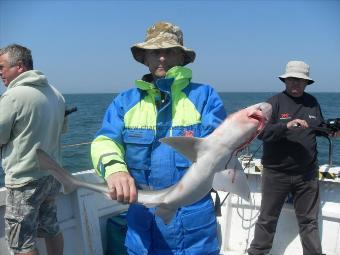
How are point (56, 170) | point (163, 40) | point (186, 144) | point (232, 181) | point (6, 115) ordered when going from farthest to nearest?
point (6, 115) → point (163, 40) → point (56, 170) → point (232, 181) → point (186, 144)

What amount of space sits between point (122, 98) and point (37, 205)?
2.11m

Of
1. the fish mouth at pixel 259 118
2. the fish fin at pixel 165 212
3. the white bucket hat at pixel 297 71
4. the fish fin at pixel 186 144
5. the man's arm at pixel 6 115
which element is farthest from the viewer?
the white bucket hat at pixel 297 71

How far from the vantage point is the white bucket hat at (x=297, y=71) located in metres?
5.55

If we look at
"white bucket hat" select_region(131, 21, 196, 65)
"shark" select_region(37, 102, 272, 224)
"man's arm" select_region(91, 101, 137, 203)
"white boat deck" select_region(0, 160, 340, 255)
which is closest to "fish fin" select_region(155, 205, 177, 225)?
"shark" select_region(37, 102, 272, 224)

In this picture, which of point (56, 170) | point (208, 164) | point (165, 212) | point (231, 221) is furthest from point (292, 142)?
point (56, 170)

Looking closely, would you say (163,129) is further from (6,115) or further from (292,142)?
(292,142)

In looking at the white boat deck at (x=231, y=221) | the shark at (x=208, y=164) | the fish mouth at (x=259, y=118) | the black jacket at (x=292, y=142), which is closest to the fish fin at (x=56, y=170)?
the shark at (x=208, y=164)

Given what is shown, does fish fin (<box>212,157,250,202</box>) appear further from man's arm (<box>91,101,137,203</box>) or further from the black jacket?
the black jacket

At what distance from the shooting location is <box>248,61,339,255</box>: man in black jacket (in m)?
5.41

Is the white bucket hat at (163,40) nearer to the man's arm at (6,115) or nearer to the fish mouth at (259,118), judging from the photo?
the fish mouth at (259,118)

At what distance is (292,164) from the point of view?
5457 mm

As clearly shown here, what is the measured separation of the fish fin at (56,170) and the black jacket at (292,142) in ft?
11.3

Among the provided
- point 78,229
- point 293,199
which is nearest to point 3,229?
point 78,229

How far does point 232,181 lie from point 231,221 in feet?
13.4
